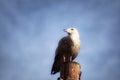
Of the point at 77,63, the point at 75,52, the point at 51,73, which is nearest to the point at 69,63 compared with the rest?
the point at 77,63

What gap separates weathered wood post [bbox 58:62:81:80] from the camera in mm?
7633

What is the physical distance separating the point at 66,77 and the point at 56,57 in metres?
1.75

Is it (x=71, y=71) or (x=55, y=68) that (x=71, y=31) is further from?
(x=71, y=71)

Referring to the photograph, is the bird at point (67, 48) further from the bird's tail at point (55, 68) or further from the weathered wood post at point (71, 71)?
the weathered wood post at point (71, 71)

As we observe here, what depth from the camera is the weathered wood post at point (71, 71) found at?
7633mm

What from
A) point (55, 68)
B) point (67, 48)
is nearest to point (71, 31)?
point (67, 48)

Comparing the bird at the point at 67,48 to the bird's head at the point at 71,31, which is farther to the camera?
the bird's head at the point at 71,31

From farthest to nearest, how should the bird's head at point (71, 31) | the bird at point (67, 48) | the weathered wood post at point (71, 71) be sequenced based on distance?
the bird's head at point (71, 31) < the bird at point (67, 48) < the weathered wood post at point (71, 71)

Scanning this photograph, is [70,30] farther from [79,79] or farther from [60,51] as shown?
[79,79]

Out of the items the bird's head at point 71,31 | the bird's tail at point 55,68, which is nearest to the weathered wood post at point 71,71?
the bird's tail at point 55,68

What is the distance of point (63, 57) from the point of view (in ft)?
29.5

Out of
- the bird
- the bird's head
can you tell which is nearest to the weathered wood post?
the bird

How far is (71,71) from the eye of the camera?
771 centimetres

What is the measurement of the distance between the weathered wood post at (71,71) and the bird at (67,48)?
0.90m
